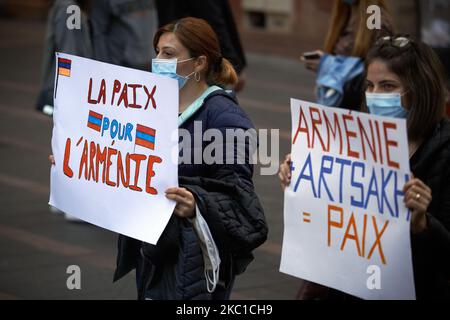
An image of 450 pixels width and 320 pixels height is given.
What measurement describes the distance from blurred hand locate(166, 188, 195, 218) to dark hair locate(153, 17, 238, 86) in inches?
25.3

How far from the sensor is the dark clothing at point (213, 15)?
6457mm

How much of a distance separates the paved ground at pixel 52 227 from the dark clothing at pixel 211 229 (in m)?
1.85

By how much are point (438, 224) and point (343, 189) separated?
312mm

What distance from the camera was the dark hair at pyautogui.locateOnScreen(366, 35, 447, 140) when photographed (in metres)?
3.31

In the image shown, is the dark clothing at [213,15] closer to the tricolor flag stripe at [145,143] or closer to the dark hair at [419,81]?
the tricolor flag stripe at [145,143]

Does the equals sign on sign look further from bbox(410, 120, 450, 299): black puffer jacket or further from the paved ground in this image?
the paved ground

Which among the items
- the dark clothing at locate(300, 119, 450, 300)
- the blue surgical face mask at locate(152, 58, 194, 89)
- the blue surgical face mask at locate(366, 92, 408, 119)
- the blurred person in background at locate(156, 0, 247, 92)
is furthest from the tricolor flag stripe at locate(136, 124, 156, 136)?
the blurred person in background at locate(156, 0, 247, 92)

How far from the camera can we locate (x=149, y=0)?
22.0ft

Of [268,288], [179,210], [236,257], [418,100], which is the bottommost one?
[268,288]

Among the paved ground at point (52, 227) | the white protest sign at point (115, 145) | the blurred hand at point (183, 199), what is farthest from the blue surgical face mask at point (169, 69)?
the paved ground at point (52, 227)

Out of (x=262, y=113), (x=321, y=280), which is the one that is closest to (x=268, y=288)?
(x=321, y=280)

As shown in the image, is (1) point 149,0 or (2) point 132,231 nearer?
(2) point 132,231

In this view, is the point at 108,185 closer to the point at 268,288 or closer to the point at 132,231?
the point at 132,231

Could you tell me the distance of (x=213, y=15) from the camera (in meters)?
6.47
